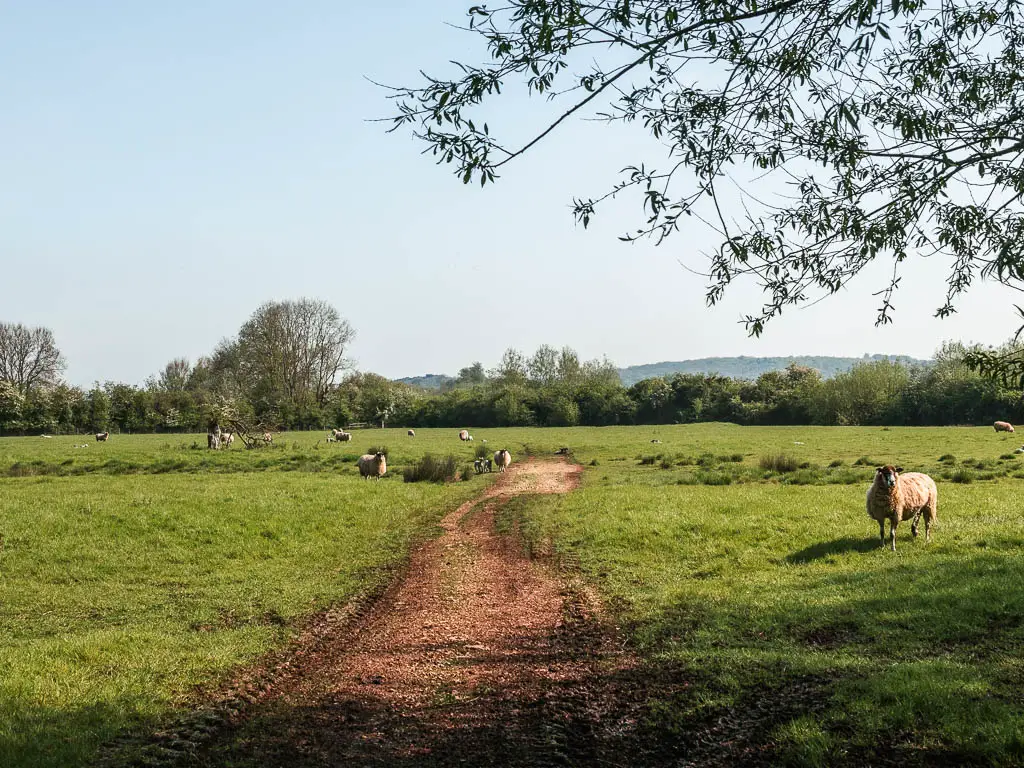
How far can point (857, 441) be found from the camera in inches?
1908

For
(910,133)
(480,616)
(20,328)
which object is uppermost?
(20,328)

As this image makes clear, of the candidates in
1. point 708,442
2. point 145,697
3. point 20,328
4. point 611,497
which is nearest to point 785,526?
point 611,497

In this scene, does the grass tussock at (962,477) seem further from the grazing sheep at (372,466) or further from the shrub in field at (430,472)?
the grazing sheep at (372,466)

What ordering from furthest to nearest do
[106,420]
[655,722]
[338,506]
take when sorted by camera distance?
[106,420], [338,506], [655,722]

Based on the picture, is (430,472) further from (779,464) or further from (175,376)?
(175,376)

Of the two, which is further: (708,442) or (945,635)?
(708,442)

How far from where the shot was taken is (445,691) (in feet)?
25.8

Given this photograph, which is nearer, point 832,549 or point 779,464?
point 832,549

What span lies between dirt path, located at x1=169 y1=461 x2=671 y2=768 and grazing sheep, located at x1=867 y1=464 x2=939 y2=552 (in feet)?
21.9

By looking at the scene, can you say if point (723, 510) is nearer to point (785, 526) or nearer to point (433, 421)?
point (785, 526)

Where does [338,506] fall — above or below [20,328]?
below

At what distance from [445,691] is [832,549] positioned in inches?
381

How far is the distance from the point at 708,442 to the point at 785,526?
33.9m

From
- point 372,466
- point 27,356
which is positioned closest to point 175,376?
point 27,356
